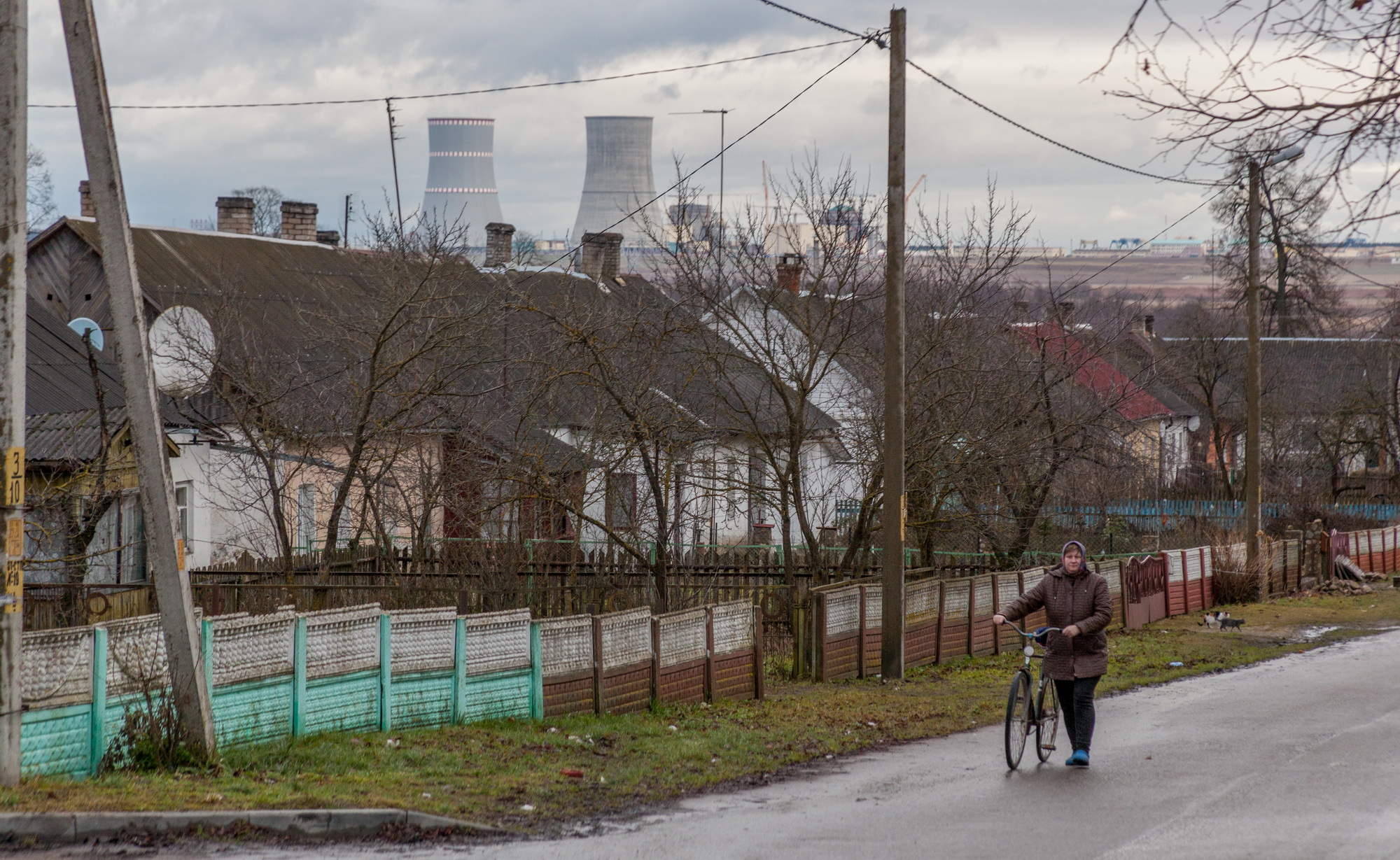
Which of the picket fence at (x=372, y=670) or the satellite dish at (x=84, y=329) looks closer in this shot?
the picket fence at (x=372, y=670)

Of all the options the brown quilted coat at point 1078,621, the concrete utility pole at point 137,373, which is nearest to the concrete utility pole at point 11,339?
the concrete utility pole at point 137,373

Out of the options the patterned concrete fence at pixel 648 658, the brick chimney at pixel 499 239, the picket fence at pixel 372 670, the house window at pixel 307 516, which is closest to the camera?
the picket fence at pixel 372 670

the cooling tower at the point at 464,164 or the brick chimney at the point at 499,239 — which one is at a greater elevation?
the cooling tower at the point at 464,164

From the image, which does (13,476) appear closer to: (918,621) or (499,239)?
(918,621)

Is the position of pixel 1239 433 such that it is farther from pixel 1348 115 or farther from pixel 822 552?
pixel 1348 115

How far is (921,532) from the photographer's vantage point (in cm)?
2305

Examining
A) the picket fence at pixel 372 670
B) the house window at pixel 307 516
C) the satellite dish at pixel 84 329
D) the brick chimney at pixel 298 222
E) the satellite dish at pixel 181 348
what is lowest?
the picket fence at pixel 372 670

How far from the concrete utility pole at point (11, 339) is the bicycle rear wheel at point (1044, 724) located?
7.19 metres

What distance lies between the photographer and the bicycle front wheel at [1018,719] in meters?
10.4

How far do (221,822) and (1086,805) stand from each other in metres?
5.52

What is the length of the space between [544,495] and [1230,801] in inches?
441

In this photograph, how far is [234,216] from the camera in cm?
3894

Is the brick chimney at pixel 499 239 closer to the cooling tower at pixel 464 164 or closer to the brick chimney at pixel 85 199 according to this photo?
the brick chimney at pixel 85 199


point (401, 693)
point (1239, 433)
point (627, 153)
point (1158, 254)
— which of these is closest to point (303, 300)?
point (401, 693)
